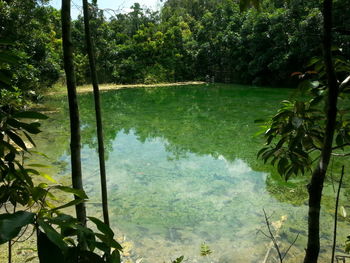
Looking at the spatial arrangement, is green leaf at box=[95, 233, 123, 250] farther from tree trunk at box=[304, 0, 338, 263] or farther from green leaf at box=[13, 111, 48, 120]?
tree trunk at box=[304, 0, 338, 263]

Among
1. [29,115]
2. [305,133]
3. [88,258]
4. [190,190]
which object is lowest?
[190,190]

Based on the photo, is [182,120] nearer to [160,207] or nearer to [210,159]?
[210,159]

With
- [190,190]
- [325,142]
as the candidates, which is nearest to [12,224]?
[325,142]

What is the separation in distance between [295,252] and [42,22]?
26.7 feet

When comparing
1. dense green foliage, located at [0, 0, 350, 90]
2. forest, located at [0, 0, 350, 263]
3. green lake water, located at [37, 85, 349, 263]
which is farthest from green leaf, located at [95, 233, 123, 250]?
dense green foliage, located at [0, 0, 350, 90]

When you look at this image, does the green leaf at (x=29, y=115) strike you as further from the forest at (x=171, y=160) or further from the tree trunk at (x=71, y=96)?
the tree trunk at (x=71, y=96)

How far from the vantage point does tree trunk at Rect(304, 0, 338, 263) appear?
59cm

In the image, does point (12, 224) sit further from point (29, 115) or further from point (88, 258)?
point (29, 115)

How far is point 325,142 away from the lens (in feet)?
2.27

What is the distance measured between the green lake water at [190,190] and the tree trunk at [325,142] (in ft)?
6.56

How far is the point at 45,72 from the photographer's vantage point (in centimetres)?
1088

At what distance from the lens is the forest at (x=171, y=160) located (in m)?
0.70

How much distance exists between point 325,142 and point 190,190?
346 centimetres

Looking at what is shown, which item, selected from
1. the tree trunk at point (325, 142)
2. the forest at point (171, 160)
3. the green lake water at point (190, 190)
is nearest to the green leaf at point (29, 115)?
the forest at point (171, 160)
